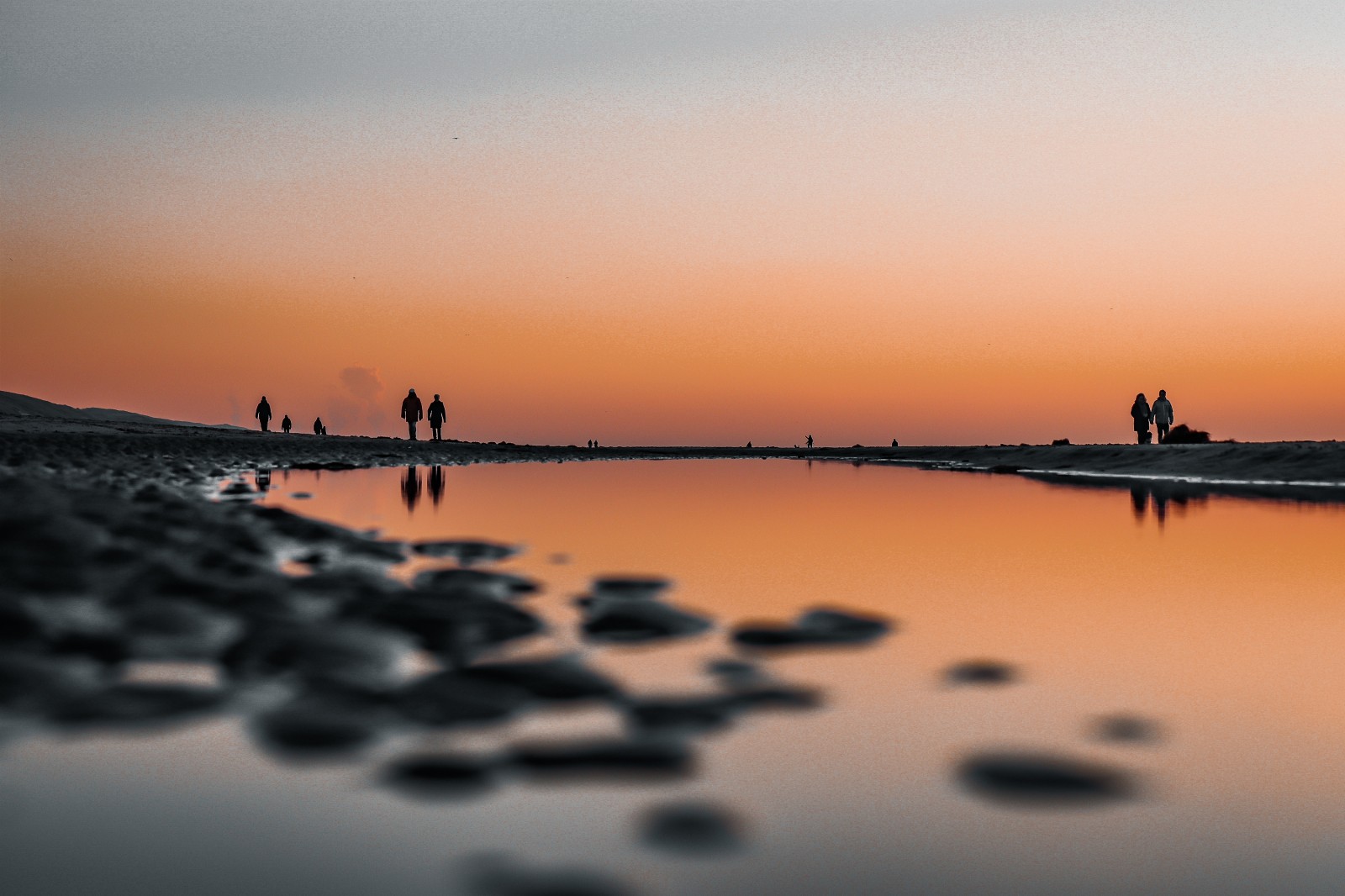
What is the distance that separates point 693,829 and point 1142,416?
34.3m

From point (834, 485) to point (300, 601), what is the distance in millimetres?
15922

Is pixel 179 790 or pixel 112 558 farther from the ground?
pixel 112 558

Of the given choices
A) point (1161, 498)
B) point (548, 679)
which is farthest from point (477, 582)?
point (1161, 498)

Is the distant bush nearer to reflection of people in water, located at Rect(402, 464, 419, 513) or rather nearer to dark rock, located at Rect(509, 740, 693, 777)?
reflection of people in water, located at Rect(402, 464, 419, 513)

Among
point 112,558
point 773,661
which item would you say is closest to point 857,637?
point 773,661

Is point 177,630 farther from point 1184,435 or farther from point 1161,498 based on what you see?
point 1184,435

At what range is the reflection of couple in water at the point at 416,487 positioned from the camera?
42.7 feet

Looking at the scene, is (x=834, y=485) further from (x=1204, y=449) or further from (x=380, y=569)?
(x=380, y=569)

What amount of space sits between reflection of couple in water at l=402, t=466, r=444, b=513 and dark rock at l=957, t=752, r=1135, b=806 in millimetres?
9463

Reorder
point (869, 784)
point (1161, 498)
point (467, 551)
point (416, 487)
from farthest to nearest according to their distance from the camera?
point (416, 487)
point (1161, 498)
point (467, 551)
point (869, 784)

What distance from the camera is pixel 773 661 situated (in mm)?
4016

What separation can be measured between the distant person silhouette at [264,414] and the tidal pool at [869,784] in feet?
153

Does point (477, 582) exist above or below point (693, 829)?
above

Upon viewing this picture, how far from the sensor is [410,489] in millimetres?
15461
